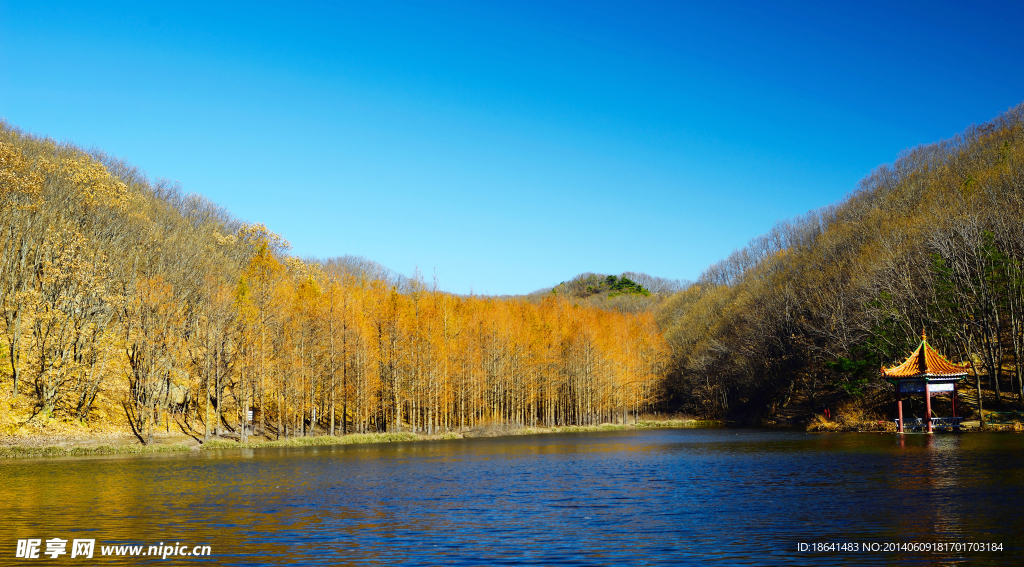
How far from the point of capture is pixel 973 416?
1927 inches

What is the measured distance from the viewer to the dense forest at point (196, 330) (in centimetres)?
4547

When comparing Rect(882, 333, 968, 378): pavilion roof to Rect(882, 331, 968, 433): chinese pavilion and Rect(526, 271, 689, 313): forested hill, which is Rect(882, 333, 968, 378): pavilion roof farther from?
Rect(526, 271, 689, 313): forested hill

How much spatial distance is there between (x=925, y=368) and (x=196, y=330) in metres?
56.1

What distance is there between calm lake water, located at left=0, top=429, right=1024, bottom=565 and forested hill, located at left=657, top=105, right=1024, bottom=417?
2280 centimetres

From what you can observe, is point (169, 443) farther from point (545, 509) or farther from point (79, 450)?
point (545, 509)

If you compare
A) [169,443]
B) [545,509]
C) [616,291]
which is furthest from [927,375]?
[616,291]

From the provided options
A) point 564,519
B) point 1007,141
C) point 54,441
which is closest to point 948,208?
point 1007,141

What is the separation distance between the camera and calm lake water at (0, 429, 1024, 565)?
1272 cm

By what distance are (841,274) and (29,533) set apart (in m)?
75.5

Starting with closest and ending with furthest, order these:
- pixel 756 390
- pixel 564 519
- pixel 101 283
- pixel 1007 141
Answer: pixel 564 519
pixel 101 283
pixel 1007 141
pixel 756 390

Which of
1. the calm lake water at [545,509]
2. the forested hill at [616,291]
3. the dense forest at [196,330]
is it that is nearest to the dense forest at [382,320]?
the dense forest at [196,330]

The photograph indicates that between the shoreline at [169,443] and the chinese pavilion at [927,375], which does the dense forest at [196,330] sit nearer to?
the shoreline at [169,443]

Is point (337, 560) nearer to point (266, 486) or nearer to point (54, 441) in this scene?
point (266, 486)

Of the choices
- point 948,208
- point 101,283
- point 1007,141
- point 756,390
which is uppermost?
point 1007,141
